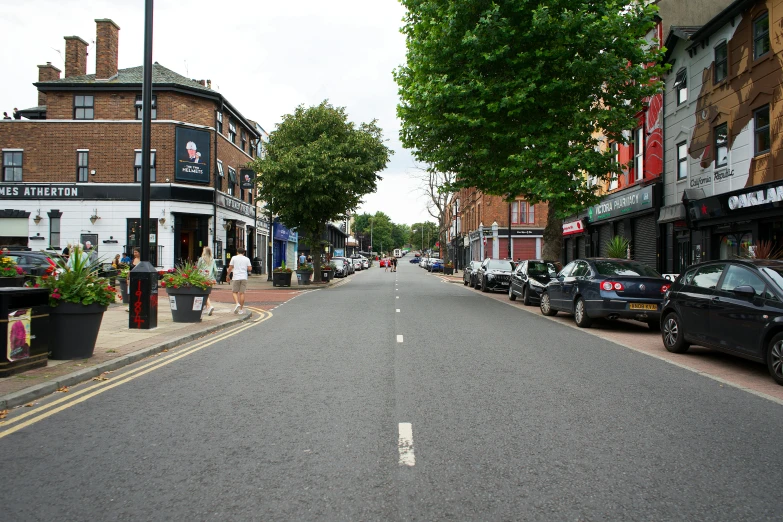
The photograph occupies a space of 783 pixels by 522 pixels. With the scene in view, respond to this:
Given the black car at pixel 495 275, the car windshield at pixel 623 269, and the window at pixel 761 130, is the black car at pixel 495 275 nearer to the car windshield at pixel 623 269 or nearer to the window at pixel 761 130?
the window at pixel 761 130

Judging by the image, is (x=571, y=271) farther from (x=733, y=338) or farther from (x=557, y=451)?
(x=557, y=451)

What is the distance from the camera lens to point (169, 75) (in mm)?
33969

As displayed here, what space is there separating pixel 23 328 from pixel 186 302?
623 centimetres

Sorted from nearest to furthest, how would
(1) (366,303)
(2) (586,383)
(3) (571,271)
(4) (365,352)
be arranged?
(2) (586,383) → (4) (365,352) → (3) (571,271) → (1) (366,303)

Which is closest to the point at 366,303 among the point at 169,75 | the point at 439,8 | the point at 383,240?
the point at 439,8

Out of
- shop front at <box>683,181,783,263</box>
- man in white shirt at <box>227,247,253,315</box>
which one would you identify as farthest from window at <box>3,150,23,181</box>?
shop front at <box>683,181,783,263</box>

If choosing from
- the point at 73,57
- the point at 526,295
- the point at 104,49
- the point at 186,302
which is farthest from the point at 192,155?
the point at 186,302

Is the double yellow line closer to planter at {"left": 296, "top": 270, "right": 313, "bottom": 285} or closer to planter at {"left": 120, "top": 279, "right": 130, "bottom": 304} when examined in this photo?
planter at {"left": 120, "top": 279, "right": 130, "bottom": 304}

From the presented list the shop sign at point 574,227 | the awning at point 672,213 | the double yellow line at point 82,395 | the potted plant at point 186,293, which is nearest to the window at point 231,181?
the shop sign at point 574,227

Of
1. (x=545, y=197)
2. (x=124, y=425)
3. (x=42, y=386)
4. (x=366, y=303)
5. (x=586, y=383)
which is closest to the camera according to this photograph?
(x=124, y=425)

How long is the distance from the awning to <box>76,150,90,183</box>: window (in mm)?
29185

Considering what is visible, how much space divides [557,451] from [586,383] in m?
2.84

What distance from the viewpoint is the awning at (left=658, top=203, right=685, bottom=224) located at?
20828 mm

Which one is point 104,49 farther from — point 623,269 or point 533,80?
point 623,269
